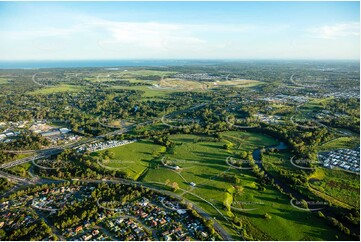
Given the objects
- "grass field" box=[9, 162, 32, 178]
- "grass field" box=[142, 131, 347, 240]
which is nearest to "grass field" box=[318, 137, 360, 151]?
"grass field" box=[142, 131, 347, 240]

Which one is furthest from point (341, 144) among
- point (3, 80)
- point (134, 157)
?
point (3, 80)

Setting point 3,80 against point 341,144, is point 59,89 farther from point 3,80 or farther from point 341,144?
point 341,144

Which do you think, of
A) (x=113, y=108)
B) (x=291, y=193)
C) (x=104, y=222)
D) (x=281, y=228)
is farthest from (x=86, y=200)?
(x=113, y=108)

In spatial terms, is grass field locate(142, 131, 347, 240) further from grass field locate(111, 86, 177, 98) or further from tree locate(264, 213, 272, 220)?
grass field locate(111, 86, 177, 98)

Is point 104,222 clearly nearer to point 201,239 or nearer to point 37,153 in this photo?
point 201,239

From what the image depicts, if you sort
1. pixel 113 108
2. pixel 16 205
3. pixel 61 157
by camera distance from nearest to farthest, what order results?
1. pixel 16 205
2. pixel 61 157
3. pixel 113 108

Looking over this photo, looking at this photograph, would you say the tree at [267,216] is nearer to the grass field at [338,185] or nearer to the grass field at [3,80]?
the grass field at [338,185]
